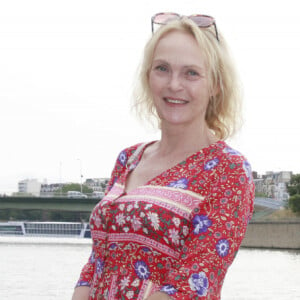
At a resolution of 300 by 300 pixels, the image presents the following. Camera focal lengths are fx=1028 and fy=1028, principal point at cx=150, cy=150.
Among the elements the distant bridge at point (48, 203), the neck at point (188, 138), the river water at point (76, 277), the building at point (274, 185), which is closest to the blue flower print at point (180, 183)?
the neck at point (188, 138)

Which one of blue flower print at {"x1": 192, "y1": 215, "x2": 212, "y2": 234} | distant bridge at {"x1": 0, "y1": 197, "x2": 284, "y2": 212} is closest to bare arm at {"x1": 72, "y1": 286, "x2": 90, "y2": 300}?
blue flower print at {"x1": 192, "y1": 215, "x2": 212, "y2": 234}

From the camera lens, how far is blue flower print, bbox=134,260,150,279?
2.16 m

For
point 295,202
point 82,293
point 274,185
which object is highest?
point 82,293

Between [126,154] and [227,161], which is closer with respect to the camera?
[227,161]

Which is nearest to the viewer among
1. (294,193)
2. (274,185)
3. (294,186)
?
(294,193)

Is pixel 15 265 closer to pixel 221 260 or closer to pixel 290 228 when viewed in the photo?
pixel 290 228

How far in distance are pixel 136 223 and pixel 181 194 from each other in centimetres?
11

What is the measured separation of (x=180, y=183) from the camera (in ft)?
7.23

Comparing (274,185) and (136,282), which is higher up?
(136,282)

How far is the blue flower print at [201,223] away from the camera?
6.88ft

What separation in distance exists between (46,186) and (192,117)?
402ft

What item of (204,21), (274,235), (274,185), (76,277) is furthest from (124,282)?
(274,185)

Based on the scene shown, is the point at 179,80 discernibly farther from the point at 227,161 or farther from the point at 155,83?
the point at 227,161

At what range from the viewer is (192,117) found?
7.41 feet
